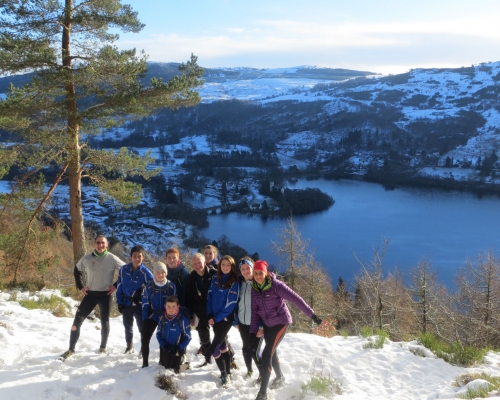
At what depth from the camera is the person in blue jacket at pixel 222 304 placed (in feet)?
13.1

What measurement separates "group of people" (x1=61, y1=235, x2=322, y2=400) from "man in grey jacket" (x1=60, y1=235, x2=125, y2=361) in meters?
0.01

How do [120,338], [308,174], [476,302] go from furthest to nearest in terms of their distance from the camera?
[308,174] → [476,302] → [120,338]

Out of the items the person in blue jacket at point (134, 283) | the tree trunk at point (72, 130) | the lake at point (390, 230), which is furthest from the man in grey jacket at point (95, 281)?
the lake at point (390, 230)

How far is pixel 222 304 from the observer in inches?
158

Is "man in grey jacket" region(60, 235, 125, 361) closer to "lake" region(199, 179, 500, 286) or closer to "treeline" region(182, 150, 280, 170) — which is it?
"lake" region(199, 179, 500, 286)

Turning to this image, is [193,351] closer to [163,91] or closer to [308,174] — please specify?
[163,91]

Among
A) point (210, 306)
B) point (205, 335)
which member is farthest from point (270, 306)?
point (205, 335)

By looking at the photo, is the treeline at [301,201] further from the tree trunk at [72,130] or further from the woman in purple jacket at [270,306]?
the woman in purple jacket at [270,306]

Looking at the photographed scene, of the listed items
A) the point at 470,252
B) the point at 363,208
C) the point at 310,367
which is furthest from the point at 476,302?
the point at 363,208

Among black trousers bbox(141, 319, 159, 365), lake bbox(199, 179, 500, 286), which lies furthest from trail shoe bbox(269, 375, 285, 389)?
lake bbox(199, 179, 500, 286)

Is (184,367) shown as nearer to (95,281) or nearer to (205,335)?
(205,335)

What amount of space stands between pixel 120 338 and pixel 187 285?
2.02 metres

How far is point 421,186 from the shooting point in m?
94.1

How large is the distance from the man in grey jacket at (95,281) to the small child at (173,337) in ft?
2.94
